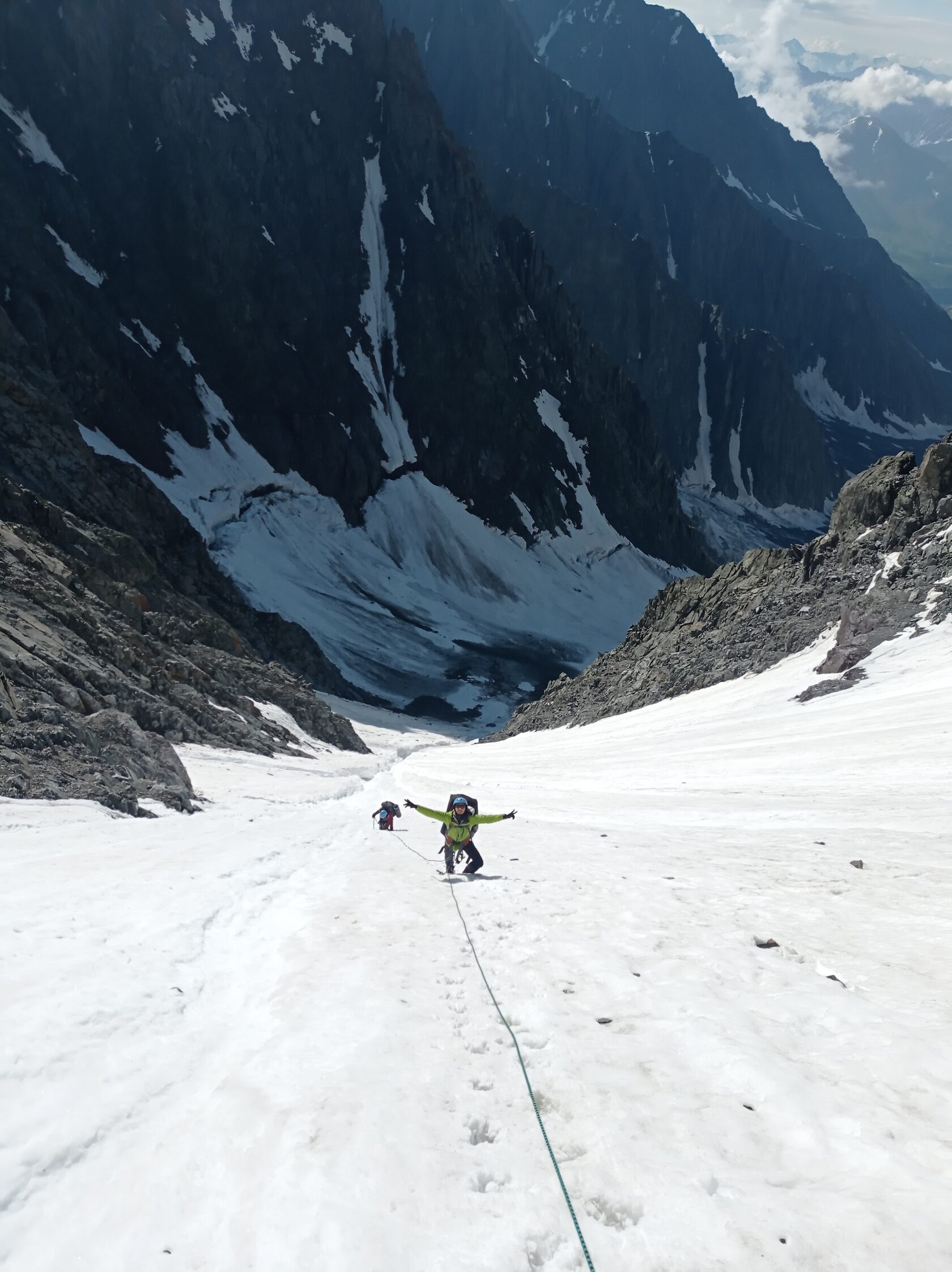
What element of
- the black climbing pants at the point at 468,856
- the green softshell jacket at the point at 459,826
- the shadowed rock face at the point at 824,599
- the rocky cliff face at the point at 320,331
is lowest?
the black climbing pants at the point at 468,856

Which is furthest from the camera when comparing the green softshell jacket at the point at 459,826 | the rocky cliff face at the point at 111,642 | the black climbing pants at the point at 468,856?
the rocky cliff face at the point at 111,642

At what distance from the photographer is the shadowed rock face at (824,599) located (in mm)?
24953

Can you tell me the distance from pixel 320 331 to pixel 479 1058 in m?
115

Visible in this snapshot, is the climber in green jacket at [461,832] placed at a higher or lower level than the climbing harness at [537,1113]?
higher

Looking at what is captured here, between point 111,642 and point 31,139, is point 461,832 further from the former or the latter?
point 31,139

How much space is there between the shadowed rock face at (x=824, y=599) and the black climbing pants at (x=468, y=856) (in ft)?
47.6

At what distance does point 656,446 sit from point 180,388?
279 ft

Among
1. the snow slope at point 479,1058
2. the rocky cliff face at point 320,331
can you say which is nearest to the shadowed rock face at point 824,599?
the snow slope at point 479,1058

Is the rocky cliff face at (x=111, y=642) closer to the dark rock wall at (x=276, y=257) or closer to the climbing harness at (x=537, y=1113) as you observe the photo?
the climbing harness at (x=537, y=1113)

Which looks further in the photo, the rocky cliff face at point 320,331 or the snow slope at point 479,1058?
the rocky cliff face at point 320,331

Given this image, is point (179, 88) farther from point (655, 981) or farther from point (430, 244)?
point (655, 981)

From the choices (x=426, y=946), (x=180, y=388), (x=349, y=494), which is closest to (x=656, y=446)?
(x=349, y=494)

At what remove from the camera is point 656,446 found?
150 m

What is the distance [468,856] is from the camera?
468 inches
